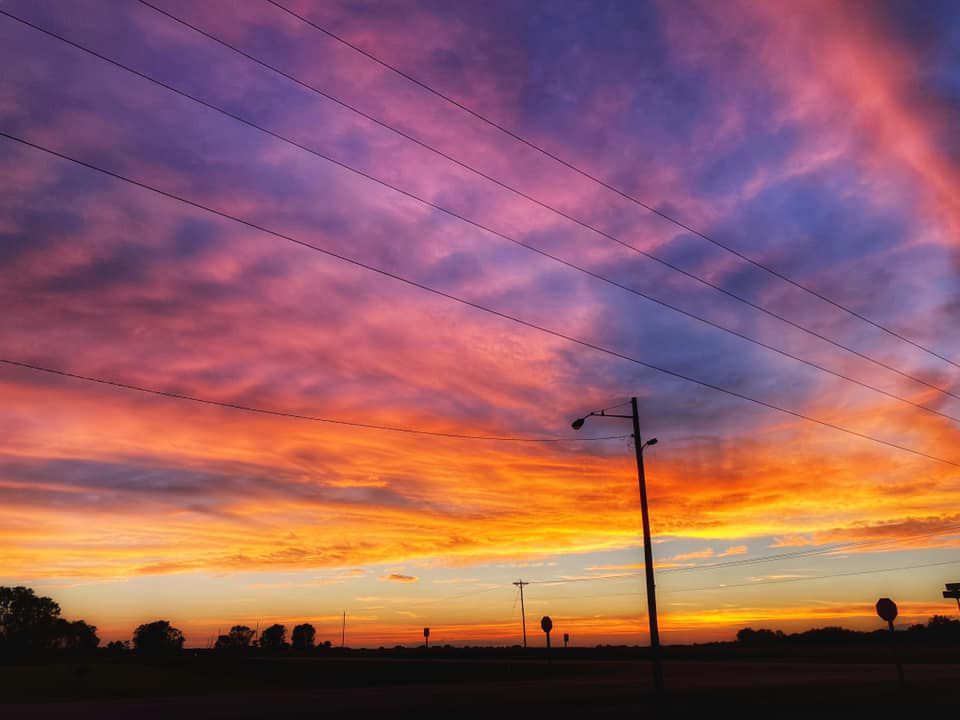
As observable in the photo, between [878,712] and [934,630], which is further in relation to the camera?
[934,630]

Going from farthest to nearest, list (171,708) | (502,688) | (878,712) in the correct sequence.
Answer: (502,688), (171,708), (878,712)

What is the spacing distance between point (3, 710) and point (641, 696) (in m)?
26.7

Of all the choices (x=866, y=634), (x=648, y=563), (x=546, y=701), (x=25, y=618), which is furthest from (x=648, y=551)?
(x=25, y=618)

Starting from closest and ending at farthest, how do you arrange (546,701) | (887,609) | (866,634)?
(546,701) < (887,609) < (866,634)

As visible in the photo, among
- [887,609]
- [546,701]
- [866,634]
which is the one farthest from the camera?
[866,634]

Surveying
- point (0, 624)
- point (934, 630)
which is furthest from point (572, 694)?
point (0, 624)

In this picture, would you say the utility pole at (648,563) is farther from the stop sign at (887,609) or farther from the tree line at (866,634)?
the tree line at (866,634)

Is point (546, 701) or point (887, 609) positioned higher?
→ point (887, 609)

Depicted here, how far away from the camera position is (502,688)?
36594 mm

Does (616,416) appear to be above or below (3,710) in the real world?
above

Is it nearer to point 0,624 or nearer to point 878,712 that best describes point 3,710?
point 878,712

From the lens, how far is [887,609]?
30141 millimetres

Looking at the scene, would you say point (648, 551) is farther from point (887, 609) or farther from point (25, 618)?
point (25, 618)

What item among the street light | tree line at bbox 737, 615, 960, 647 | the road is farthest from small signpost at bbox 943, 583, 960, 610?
tree line at bbox 737, 615, 960, 647
